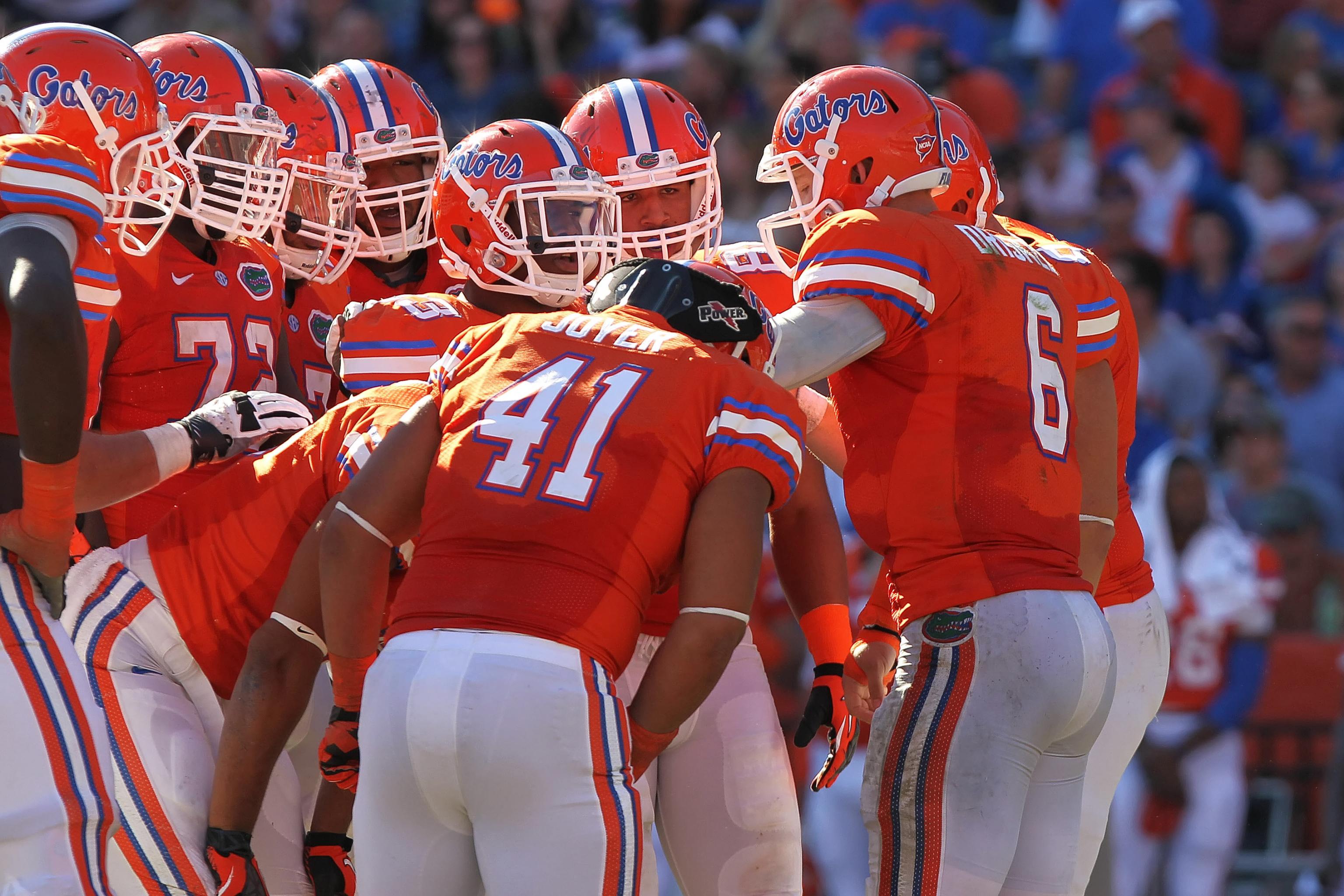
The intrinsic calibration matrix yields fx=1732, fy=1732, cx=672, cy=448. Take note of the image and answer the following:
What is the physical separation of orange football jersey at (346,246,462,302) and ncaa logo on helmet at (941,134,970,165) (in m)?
1.52

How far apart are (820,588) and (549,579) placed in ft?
3.65

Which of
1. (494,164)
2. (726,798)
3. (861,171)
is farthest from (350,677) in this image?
(861,171)

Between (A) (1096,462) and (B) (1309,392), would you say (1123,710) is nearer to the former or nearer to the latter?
(A) (1096,462)

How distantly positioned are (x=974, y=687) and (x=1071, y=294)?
3.36ft

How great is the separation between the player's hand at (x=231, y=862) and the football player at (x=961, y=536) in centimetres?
132

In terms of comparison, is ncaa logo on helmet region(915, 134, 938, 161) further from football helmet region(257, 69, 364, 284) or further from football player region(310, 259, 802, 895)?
football helmet region(257, 69, 364, 284)

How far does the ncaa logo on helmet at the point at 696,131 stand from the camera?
4.97 meters

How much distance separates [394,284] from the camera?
5207 mm

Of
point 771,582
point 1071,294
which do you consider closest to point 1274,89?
point 771,582

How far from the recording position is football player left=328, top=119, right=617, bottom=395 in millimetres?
4133

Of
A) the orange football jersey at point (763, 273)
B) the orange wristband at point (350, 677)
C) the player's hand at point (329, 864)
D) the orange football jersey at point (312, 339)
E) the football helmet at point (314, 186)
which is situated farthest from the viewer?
the orange football jersey at point (312, 339)

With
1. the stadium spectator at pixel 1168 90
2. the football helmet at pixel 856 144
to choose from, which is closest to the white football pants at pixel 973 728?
the football helmet at pixel 856 144

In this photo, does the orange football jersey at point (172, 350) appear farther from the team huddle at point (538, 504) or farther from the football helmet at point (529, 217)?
the football helmet at point (529, 217)

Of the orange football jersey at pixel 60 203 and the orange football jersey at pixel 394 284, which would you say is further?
the orange football jersey at pixel 394 284
